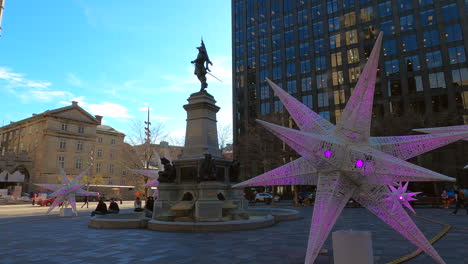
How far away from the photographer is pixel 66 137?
6488 centimetres

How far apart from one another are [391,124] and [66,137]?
2485 inches

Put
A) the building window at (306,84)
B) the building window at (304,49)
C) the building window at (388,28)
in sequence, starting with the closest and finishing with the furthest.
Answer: the building window at (388,28) < the building window at (306,84) < the building window at (304,49)

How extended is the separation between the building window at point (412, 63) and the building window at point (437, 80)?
7.74ft

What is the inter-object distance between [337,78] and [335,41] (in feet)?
24.1

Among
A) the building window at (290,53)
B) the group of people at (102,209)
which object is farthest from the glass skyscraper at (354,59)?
the group of people at (102,209)

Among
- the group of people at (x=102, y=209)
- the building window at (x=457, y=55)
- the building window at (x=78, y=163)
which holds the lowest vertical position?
the group of people at (x=102, y=209)

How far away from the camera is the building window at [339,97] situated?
5247 cm

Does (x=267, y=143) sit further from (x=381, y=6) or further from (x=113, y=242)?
(x=381, y=6)

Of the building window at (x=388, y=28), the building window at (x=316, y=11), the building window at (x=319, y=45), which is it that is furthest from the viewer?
the building window at (x=316, y=11)

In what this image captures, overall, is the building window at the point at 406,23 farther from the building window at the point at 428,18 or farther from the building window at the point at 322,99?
the building window at the point at 322,99

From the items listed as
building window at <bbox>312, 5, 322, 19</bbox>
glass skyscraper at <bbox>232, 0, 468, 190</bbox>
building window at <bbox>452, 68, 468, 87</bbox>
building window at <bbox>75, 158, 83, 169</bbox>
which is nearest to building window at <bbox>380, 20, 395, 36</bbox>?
glass skyscraper at <bbox>232, 0, 468, 190</bbox>

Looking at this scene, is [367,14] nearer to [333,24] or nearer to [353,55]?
[333,24]

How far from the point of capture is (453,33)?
1752 inches

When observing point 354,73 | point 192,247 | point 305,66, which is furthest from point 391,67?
point 192,247
